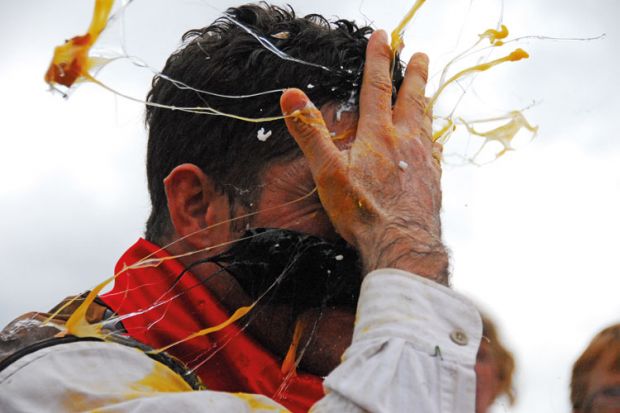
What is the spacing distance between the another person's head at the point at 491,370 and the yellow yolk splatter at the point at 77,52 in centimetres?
138

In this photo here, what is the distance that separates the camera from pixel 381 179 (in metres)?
2.44

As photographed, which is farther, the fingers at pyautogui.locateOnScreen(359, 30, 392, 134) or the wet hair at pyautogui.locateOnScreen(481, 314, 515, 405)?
the fingers at pyautogui.locateOnScreen(359, 30, 392, 134)

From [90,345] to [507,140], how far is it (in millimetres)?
1702

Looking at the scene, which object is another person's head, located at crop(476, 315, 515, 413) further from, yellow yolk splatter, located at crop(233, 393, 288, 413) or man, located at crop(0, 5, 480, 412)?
yellow yolk splatter, located at crop(233, 393, 288, 413)

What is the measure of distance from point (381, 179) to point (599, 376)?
0.84 m

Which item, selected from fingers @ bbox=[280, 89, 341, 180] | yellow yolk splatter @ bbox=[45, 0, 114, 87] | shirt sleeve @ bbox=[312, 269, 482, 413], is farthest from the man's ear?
shirt sleeve @ bbox=[312, 269, 482, 413]

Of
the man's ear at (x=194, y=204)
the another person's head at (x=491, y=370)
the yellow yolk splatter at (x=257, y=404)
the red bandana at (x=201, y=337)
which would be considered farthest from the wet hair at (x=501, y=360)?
the man's ear at (x=194, y=204)

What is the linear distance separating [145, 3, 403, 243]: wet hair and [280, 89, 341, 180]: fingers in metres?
0.26

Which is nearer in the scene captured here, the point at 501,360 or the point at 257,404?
the point at 257,404

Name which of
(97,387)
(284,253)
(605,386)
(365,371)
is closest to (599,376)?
(605,386)

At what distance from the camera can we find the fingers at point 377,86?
102 inches

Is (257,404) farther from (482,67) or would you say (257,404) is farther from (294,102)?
(482,67)

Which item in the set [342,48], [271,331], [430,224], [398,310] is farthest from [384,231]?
[342,48]

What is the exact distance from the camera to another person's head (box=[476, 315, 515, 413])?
2.19 m
